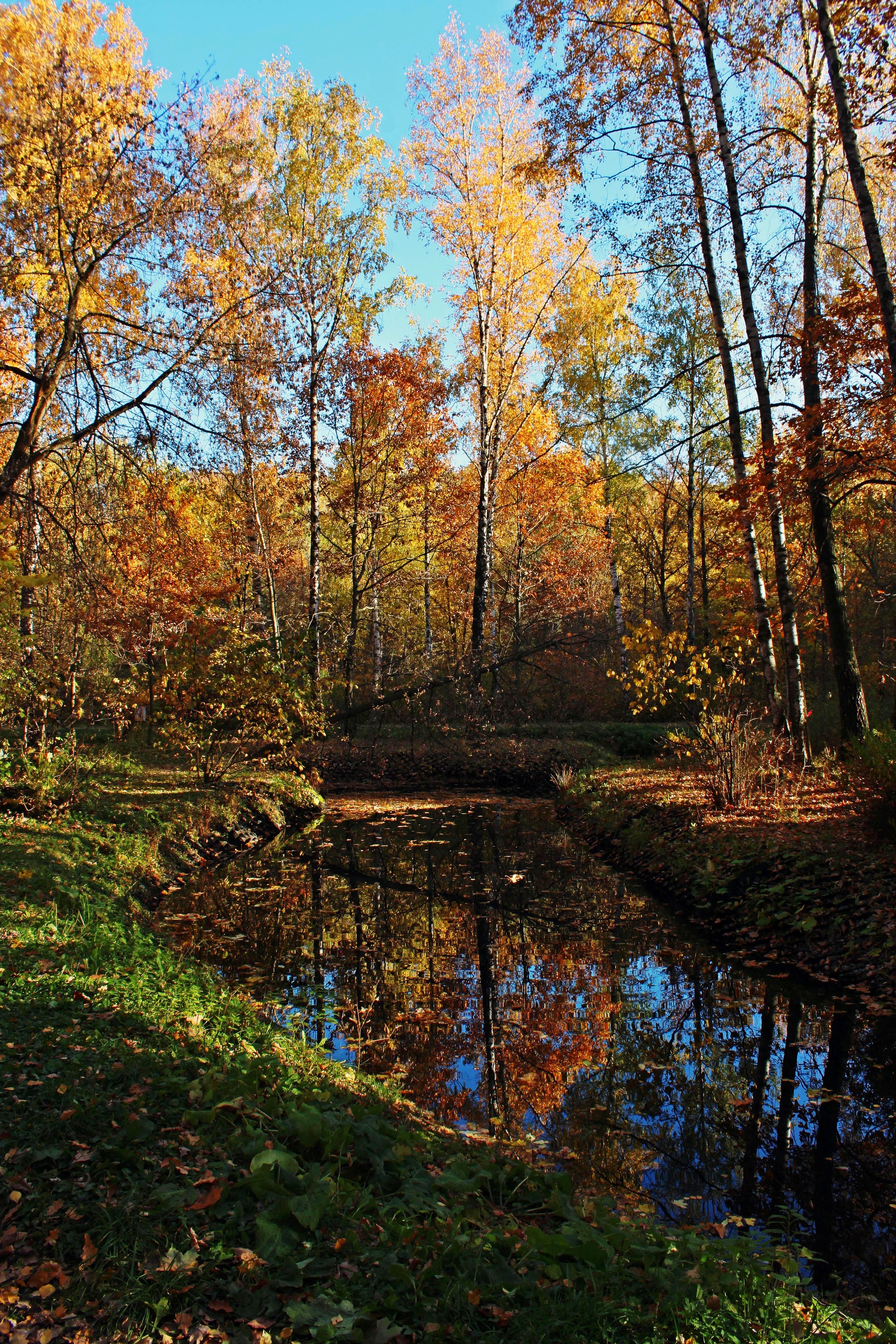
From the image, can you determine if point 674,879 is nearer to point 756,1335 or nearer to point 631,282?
point 756,1335

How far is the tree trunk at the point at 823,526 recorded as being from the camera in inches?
370

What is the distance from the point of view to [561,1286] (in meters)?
2.40

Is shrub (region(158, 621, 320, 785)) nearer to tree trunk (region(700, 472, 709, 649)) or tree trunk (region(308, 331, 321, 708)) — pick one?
tree trunk (region(308, 331, 321, 708))

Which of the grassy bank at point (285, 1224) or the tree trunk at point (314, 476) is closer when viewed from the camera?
the grassy bank at point (285, 1224)

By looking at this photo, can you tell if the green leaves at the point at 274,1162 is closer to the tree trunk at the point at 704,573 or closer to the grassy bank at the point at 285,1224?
the grassy bank at the point at 285,1224

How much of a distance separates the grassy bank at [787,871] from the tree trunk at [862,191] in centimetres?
452

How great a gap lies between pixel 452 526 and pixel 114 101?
15404mm

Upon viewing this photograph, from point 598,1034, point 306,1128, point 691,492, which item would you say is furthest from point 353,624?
point 306,1128

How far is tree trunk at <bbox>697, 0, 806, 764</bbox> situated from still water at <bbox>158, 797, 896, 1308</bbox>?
11.8 ft

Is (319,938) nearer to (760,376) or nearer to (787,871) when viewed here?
(787,871)

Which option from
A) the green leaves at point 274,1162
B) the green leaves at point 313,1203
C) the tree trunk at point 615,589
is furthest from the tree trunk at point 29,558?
the tree trunk at point 615,589

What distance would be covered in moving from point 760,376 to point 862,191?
306 centimetres

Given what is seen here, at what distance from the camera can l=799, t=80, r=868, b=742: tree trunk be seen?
30.8ft

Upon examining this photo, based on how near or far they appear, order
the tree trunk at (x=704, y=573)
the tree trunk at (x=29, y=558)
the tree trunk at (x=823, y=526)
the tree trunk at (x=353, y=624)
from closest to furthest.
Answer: the tree trunk at (x=29, y=558)
the tree trunk at (x=823, y=526)
the tree trunk at (x=353, y=624)
the tree trunk at (x=704, y=573)
